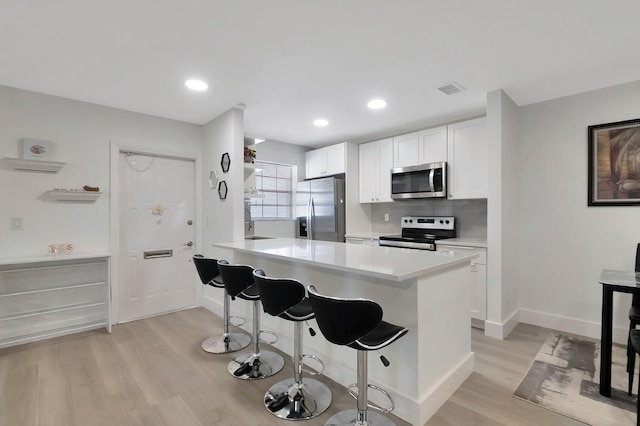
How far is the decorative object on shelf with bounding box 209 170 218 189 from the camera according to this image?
3.90m

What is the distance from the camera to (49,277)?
3.15m

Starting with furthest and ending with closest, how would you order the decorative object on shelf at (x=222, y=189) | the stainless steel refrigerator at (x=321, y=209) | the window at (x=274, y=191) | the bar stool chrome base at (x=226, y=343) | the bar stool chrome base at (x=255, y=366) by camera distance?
1. the window at (x=274, y=191)
2. the stainless steel refrigerator at (x=321, y=209)
3. the decorative object on shelf at (x=222, y=189)
4. the bar stool chrome base at (x=226, y=343)
5. the bar stool chrome base at (x=255, y=366)

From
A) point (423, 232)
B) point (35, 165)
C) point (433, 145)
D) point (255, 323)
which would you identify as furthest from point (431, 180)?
point (35, 165)

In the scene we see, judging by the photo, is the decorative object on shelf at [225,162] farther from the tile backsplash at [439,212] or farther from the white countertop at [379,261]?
the tile backsplash at [439,212]

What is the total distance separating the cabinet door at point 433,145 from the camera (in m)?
3.87

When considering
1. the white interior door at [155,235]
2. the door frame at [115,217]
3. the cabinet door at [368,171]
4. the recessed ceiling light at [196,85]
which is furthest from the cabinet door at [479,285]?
the door frame at [115,217]

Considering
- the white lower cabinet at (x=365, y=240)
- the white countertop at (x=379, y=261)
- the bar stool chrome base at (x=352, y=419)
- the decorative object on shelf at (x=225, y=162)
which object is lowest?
the bar stool chrome base at (x=352, y=419)

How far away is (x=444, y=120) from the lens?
3.96 meters

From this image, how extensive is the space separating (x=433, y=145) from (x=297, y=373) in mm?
3193

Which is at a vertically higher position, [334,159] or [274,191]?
[334,159]

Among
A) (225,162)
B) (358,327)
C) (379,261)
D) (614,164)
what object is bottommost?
(358,327)

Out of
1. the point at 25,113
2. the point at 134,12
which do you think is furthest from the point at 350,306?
Result: the point at 25,113

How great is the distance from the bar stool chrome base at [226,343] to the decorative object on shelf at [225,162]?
187cm

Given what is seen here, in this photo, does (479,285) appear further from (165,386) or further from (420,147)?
(165,386)
